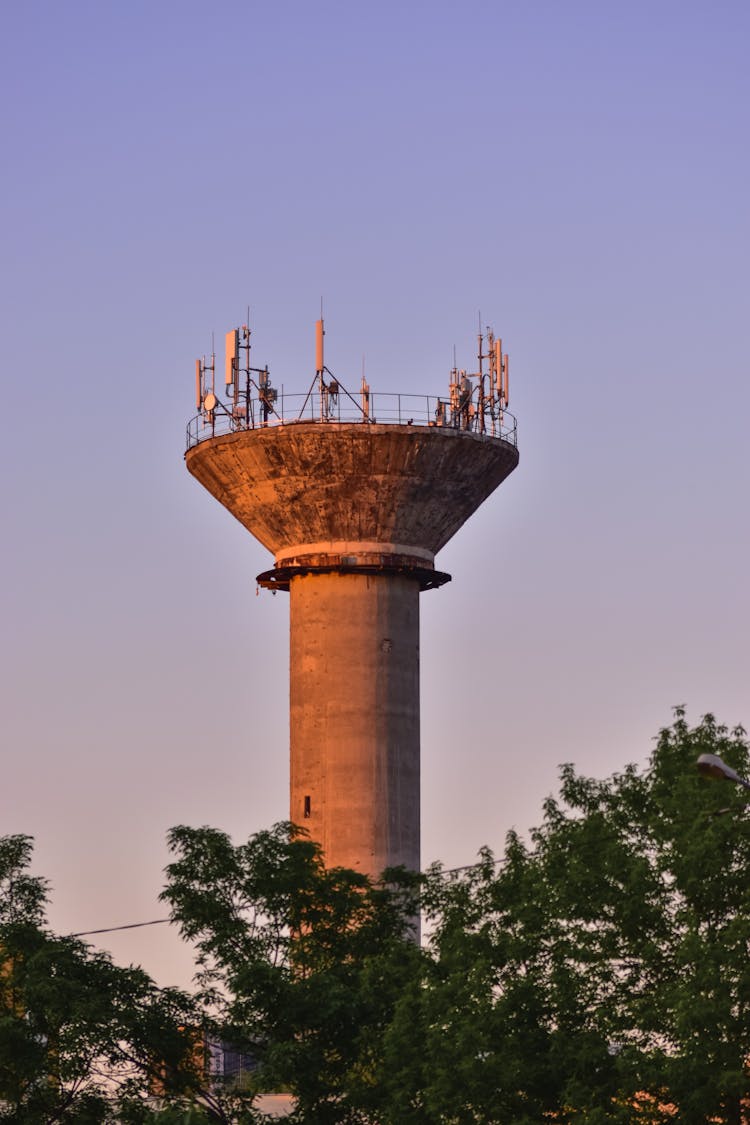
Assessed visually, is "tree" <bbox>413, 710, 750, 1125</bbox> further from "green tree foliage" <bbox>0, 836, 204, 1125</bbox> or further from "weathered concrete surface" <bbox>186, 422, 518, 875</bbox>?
"weathered concrete surface" <bbox>186, 422, 518, 875</bbox>

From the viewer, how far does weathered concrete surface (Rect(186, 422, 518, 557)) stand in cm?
7031

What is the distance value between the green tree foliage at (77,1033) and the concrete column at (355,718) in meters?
15.5

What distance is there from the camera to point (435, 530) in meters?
72.1

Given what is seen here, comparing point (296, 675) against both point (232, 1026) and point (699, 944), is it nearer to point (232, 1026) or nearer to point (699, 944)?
point (232, 1026)

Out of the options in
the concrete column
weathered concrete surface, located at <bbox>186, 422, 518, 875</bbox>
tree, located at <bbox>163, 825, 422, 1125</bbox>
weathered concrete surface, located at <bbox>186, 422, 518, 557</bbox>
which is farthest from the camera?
weathered concrete surface, located at <bbox>186, 422, 518, 557</bbox>

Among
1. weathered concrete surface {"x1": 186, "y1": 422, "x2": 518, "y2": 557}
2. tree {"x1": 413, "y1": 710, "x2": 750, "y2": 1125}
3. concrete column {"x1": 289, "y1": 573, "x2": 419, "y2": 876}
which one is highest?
weathered concrete surface {"x1": 186, "y1": 422, "x2": 518, "y2": 557}

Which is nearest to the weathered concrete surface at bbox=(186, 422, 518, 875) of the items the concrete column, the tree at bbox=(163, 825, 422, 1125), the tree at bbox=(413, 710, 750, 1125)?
the concrete column

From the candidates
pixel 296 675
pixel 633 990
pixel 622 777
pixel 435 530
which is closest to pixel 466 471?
pixel 435 530

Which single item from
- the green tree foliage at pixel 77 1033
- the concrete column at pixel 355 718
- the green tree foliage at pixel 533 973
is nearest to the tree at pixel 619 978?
the green tree foliage at pixel 533 973

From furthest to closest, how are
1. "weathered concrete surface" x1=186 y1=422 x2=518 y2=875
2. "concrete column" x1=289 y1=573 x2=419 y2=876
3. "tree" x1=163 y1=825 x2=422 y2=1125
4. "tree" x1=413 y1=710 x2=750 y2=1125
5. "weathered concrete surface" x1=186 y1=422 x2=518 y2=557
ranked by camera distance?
"weathered concrete surface" x1=186 y1=422 x2=518 y2=557 → "weathered concrete surface" x1=186 y1=422 x2=518 y2=875 → "concrete column" x1=289 y1=573 x2=419 y2=876 → "tree" x1=163 y1=825 x2=422 y2=1125 → "tree" x1=413 y1=710 x2=750 y2=1125

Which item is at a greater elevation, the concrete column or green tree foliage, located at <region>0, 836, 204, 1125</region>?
the concrete column

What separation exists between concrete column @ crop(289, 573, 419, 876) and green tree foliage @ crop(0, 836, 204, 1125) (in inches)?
610

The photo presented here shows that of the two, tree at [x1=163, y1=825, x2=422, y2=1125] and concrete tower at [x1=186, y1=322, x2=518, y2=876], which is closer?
tree at [x1=163, y1=825, x2=422, y2=1125]

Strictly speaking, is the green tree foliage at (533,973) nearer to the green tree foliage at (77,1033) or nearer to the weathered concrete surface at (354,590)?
the green tree foliage at (77,1033)
